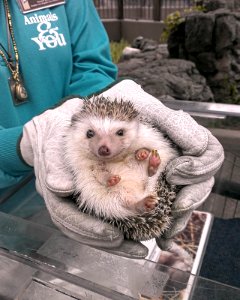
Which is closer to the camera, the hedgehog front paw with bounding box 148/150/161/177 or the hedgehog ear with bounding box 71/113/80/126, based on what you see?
the hedgehog front paw with bounding box 148/150/161/177

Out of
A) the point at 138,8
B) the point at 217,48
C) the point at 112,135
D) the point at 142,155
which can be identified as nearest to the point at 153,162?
the point at 142,155

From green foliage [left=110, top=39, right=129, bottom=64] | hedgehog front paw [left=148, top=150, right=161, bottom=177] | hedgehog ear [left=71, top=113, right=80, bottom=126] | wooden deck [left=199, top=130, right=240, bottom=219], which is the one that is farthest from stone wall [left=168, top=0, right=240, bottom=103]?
hedgehog front paw [left=148, top=150, right=161, bottom=177]

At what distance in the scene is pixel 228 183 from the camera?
74.9 inches

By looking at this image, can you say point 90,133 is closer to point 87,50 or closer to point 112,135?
point 112,135

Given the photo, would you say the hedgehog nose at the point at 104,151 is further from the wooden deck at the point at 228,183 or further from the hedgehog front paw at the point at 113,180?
the wooden deck at the point at 228,183

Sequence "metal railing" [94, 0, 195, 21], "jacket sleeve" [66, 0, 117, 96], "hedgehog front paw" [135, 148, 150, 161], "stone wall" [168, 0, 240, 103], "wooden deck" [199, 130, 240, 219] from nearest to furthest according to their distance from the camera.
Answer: "hedgehog front paw" [135, 148, 150, 161], "jacket sleeve" [66, 0, 117, 96], "wooden deck" [199, 130, 240, 219], "stone wall" [168, 0, 240, 103], "metal railing" [94, 0, 195, 21]

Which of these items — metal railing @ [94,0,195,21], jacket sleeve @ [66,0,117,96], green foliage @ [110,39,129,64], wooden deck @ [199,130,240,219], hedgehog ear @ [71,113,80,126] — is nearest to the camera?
hedgehog ear @ [71,113,80,126]

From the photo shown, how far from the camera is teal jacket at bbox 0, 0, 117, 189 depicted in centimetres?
150

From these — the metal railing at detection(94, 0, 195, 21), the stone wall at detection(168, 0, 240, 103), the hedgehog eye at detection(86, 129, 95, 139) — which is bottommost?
the metal railing at detection(94, 0, 195, 21)

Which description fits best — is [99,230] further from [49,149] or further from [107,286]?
[49,149]

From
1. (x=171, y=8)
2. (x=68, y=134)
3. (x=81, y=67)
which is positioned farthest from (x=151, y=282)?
(x=171, y=8)

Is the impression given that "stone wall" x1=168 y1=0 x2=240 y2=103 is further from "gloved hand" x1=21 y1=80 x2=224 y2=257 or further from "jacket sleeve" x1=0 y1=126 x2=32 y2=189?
"jacket sleeve" x1=0 y1=126 x2=32 y2=189

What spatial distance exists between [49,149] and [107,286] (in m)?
0.47

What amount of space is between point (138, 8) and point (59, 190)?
24.1 ft
